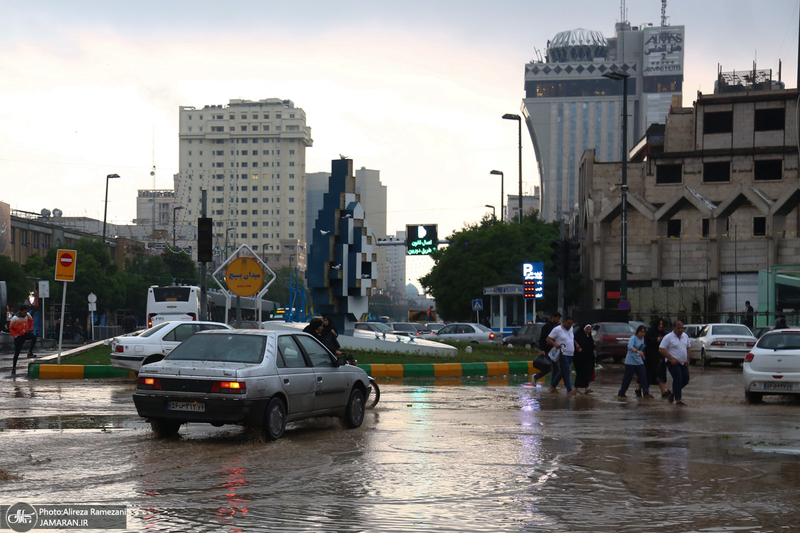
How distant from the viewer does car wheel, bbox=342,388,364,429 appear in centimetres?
1238

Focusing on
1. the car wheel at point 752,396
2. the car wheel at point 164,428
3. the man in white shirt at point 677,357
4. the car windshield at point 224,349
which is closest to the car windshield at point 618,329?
the car wheel at point 752,396

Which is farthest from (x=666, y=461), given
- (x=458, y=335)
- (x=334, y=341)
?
(x=458, y=335)

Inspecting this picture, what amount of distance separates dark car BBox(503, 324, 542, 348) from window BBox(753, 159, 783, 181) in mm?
31503

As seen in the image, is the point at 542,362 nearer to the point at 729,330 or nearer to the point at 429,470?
the point at 429,470

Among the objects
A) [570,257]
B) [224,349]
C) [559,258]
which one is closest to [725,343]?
[570,257]

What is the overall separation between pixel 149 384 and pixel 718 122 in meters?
59.5

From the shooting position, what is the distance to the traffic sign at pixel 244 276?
1789 centimetres

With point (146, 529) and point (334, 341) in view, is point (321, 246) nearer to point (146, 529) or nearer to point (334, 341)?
point (334, 341)

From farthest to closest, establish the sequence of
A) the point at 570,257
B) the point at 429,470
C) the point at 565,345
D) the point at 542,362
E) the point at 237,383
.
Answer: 1. the point at 570,257
2. the point at 542,362
3. the point at 565,345
4. the point at 237,383
5. the point at 429,470

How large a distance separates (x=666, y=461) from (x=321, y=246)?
767 inches

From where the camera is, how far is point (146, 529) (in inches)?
238

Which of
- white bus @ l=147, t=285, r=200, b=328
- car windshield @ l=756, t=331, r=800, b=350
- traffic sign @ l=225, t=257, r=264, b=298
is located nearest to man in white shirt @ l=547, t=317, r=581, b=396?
car windshield @ l=756, t=331, r=800, b=350

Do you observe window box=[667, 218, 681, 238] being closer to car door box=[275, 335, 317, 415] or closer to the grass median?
the grass median

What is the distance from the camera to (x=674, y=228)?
63.0m
